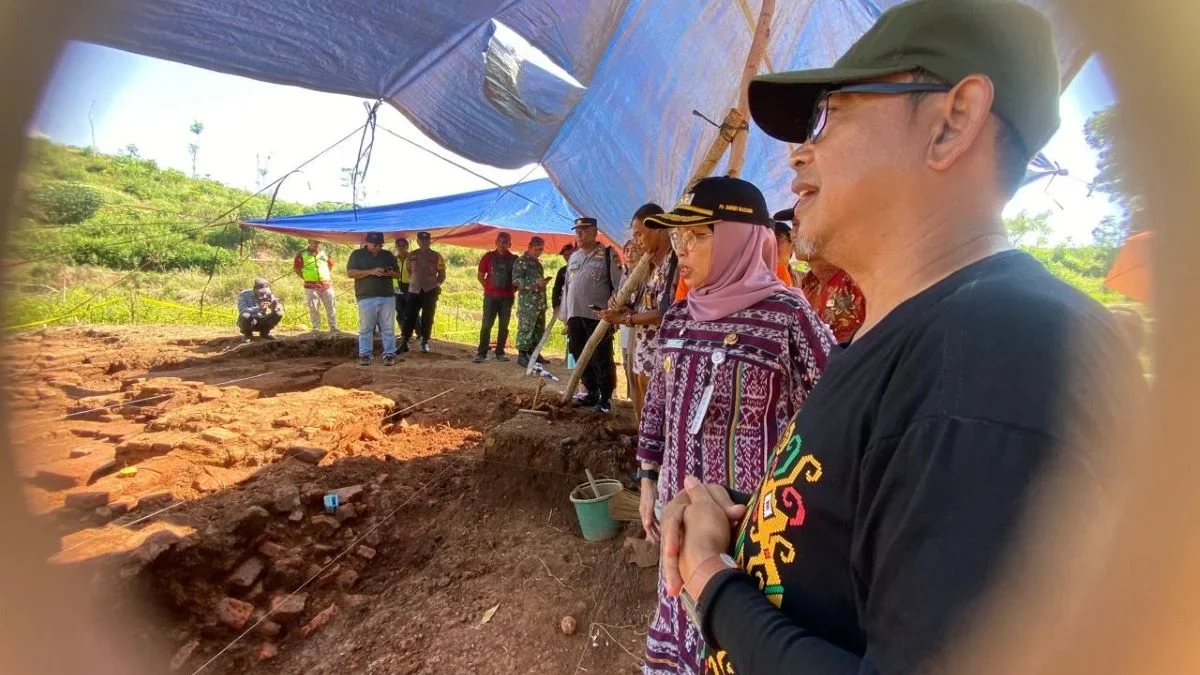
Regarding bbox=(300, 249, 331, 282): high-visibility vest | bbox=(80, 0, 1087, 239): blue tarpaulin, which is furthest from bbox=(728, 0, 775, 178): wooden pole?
bbox=(300, 249, 331, 282): high-visibility vest

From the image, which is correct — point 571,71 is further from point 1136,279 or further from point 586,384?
point 1136,279

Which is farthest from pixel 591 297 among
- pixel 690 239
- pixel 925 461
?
pixel 925 461

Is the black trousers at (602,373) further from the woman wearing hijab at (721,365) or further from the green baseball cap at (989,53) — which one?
the green baseball cap at (989,53)

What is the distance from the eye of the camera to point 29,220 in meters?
0.84

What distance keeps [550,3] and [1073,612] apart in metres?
4.05

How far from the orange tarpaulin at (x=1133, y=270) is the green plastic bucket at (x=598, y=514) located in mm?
2774

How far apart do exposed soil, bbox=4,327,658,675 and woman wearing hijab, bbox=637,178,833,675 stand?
131 cm

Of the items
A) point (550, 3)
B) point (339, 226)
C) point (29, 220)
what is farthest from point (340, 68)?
point (339, 226)

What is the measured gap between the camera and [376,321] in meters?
8.20

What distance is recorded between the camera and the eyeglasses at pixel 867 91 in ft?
1.88

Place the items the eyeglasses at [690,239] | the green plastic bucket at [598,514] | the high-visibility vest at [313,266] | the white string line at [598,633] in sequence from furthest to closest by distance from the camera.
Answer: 1. the high-visibility vest at [313,266]
2. the green plastic bucket at [598,514]
3. the white string line at [598,633]
4. the eyeglasses at [690,239]

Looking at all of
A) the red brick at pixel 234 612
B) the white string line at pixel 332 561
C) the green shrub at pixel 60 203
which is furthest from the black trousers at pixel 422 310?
the green shrub at pixel 60 203

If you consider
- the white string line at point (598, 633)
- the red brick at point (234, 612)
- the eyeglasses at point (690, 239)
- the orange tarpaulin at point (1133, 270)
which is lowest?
the red brick at point (234, 612)

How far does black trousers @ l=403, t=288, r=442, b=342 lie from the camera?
892 centimetres
